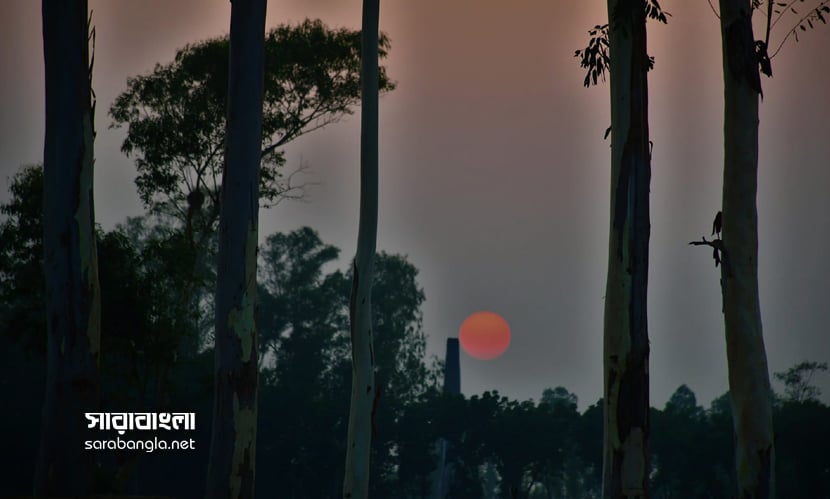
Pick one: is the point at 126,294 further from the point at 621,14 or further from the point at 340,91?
the point at 621,14

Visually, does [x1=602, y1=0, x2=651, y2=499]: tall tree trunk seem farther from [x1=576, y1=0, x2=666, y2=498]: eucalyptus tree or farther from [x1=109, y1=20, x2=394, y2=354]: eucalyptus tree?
[x1=109, y1=20, x2=394, y2=354]: eucalyptus tree

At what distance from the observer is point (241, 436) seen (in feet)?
Result: 45.8

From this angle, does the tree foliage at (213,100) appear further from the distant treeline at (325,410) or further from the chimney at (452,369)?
the chimney at (452,369)

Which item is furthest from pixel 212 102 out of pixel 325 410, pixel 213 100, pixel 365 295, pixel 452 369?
pixel 452 369

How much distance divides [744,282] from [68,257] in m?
7.43

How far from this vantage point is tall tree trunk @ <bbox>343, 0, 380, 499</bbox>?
59.7ft

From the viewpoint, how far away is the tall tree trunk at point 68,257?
1225 centimetres

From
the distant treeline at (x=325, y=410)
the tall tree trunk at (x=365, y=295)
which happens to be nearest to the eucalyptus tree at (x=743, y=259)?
the tall tree trunk at (x=365, y=295)

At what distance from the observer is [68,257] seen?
12.5m

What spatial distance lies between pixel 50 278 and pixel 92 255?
54 centimetres

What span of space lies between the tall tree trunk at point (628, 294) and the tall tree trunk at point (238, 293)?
15.1 feet

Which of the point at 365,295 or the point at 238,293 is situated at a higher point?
the point at 365,295

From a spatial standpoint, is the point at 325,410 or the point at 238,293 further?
the point at 325,410

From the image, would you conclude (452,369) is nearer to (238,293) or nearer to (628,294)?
(238,293)
